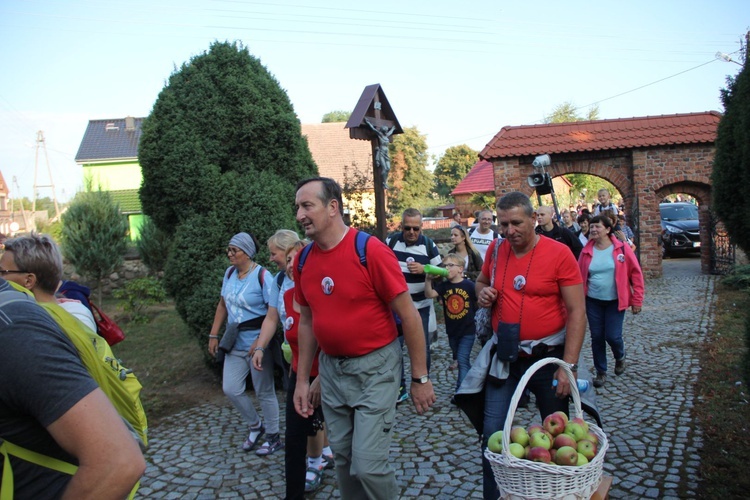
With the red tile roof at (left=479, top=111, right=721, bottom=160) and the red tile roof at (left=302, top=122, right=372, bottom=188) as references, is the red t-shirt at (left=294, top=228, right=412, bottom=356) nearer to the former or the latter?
the red tile roof at (left=479, top=111, right=721, bottom=160)

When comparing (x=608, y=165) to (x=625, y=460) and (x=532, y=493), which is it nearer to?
(x=625, y=460)

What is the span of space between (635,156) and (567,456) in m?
14.2

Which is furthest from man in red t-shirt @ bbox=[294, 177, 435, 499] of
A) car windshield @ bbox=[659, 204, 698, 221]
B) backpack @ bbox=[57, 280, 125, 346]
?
car windshield @ bbox=[659, 204, 698, 221]

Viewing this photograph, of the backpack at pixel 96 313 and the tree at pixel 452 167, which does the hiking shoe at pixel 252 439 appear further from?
the tree at pixel 452 167

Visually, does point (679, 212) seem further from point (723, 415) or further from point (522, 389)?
point (522, 389)

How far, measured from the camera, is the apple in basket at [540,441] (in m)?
2.58

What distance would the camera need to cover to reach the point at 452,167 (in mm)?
68688

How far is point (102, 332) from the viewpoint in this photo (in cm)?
411

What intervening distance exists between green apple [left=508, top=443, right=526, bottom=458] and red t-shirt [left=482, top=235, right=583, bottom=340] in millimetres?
910

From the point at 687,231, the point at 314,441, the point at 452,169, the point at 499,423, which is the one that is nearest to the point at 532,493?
the point at 499,423

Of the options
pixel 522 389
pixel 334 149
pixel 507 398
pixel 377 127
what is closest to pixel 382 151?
pixel 377 127

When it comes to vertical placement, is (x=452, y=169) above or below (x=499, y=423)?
above

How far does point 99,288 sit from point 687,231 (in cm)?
1876

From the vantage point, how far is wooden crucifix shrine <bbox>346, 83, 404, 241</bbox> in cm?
816
